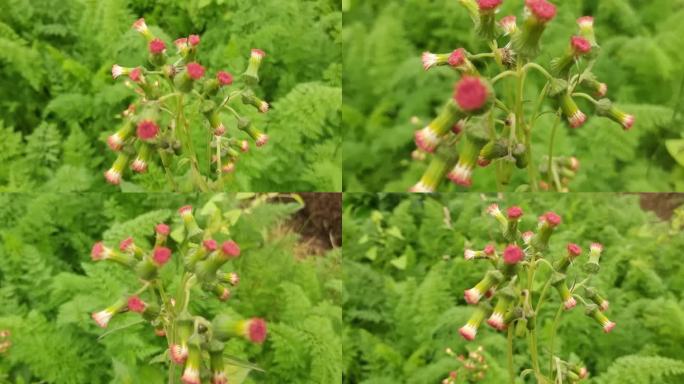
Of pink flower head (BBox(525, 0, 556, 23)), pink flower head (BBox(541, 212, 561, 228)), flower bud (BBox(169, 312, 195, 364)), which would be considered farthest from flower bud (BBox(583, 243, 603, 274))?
flower bud (BBox(169, 312, 195, 364))

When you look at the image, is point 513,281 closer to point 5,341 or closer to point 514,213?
point 514,213

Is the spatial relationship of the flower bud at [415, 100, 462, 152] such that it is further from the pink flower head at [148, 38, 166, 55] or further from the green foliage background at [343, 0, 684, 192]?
the green foliage background at [343, 0, 684, 192]

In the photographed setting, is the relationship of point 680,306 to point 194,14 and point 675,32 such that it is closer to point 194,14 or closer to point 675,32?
point 675,32

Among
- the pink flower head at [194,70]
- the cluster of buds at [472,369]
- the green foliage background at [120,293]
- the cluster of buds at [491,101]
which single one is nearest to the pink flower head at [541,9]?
the cluster of buds at [491,101]

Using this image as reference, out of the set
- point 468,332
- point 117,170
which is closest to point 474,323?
point 468,332

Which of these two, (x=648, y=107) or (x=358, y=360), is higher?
(x=648, y=107)

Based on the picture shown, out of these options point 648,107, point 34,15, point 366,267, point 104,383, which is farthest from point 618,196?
point 34,15
